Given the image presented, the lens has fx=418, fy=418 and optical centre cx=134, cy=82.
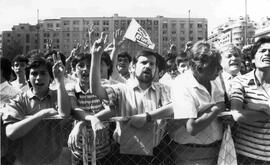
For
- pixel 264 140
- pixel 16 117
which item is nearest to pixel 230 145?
pixel 264 140

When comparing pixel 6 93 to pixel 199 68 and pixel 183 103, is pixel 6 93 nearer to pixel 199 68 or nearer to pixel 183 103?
pixel 183 103

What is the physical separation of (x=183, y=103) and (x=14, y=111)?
1.63 metres

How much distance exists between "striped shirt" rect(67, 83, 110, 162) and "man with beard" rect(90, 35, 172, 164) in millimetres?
121

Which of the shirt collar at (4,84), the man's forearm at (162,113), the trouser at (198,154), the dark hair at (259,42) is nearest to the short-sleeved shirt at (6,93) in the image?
the shirt collar at (4,84)

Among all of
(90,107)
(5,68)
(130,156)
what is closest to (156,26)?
(5,68)

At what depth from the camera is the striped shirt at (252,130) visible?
3.95m

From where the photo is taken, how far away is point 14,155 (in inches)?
166

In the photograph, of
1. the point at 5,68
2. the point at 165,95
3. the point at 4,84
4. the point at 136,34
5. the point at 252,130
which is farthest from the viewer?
the point at 136,34

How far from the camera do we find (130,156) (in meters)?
4.13

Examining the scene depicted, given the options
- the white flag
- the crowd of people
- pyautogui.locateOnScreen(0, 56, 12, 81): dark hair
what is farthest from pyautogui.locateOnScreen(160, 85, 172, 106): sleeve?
the white flag

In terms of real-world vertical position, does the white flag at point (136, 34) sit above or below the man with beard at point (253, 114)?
above

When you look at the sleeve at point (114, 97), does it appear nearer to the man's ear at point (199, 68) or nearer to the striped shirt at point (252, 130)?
the man's ear at point (199, 68)

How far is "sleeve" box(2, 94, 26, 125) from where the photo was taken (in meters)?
4.03

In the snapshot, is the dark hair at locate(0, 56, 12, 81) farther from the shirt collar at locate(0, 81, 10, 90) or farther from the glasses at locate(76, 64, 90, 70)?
the glasses at locate(76, 64, 90, 70)
